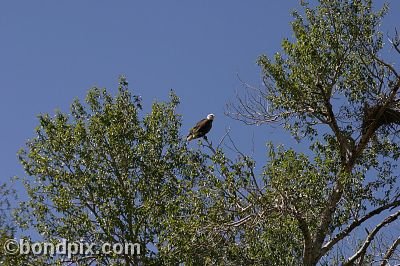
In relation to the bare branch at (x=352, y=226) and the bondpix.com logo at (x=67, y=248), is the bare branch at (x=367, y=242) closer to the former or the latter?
the bare branch at (x=352, y=226)

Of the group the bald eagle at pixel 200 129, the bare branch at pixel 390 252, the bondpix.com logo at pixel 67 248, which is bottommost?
the bare branch at pixel 390 252

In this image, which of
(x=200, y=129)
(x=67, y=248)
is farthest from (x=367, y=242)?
(x=67, y=248)

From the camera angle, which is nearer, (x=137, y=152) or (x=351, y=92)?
(x=351, y=92)

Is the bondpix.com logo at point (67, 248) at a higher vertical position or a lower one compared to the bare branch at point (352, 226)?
higher

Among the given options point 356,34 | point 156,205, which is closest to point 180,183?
point 156,205

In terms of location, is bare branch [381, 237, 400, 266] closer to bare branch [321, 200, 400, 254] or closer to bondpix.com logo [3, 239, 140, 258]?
bare branch [321, 200, 400, 254]

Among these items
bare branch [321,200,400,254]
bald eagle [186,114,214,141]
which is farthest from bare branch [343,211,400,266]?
bald eagle [186,114,214,141]

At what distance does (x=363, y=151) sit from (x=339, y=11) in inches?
106

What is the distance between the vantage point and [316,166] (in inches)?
671

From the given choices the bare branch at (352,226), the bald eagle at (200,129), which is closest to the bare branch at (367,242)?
the bare branch at (352,226)

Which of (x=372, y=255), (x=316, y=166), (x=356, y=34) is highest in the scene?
(x=356, y=34)

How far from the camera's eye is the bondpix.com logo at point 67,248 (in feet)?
61.7

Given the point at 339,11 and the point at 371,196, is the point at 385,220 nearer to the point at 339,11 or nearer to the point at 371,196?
the point at 371,196

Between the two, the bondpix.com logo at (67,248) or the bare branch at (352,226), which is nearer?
the bare branch at (352,226)
